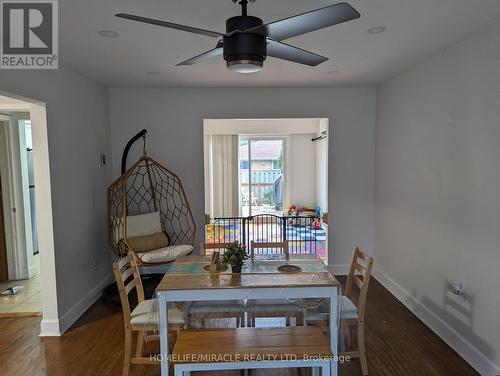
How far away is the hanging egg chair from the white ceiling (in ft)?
3.87

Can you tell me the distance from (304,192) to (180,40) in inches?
265

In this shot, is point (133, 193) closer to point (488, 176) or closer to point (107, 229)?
point (107, 229)

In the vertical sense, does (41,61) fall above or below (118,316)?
above

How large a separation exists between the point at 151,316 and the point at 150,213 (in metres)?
2.07

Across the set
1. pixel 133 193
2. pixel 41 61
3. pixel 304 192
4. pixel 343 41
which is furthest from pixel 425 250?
pixel 304 192

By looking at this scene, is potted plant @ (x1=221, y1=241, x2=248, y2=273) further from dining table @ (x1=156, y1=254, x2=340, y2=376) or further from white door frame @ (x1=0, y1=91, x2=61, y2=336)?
white door frame @ (x1=0, y1=91, x2=61, y2=336)

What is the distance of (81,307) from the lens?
143 inches

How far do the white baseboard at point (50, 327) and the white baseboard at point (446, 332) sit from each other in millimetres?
3489

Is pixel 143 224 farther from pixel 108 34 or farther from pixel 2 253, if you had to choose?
pixel 108 34

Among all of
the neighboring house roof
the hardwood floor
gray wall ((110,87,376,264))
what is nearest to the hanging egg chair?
gray wall ((110,87,376,264))

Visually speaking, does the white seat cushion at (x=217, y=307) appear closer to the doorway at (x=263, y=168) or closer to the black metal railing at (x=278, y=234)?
the black metal railing at (x=278, y=234)

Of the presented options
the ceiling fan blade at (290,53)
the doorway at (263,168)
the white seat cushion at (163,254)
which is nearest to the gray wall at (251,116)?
the white seat cushion at (163,254)

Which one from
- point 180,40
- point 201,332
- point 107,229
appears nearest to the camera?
point 201,332

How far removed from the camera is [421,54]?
3166 mm
